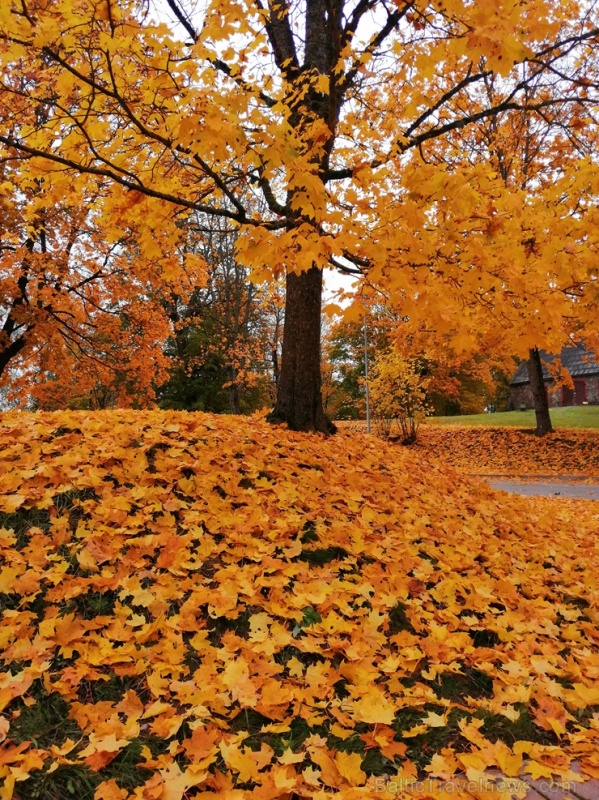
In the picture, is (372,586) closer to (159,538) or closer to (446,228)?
(159,538)

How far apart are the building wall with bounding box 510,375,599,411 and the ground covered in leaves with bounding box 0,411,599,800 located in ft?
118

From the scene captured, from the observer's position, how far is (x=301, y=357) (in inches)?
234

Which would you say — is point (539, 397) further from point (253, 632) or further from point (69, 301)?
point (253, 632)

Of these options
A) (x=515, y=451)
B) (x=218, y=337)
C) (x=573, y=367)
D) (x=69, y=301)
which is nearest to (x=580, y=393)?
(x=573, y=367)

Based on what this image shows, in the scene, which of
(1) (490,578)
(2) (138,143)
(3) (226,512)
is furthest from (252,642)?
(2) (138,143)

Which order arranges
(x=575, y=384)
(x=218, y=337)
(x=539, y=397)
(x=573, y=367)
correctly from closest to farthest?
(x=539, y=397)
(x=218, y=337)
(x=573, y=367)
(x=575, y=384)

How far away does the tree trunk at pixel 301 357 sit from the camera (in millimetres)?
5938

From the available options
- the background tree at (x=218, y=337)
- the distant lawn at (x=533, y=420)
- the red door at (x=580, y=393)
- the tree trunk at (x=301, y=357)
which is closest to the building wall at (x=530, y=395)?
the red door at (x=580, y=393)

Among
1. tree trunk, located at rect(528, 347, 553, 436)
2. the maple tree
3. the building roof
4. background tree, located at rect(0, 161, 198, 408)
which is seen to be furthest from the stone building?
the maple tree

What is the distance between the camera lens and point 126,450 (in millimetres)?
3785

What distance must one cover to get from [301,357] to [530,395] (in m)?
35.3

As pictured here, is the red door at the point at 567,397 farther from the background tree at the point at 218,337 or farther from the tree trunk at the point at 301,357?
the tree trunk at the point at 301,357

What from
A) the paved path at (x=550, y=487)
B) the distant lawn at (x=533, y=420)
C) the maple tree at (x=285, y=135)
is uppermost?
the maple tree at (x=285, y=135)

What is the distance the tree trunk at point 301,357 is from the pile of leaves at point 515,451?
9279 millimetres
